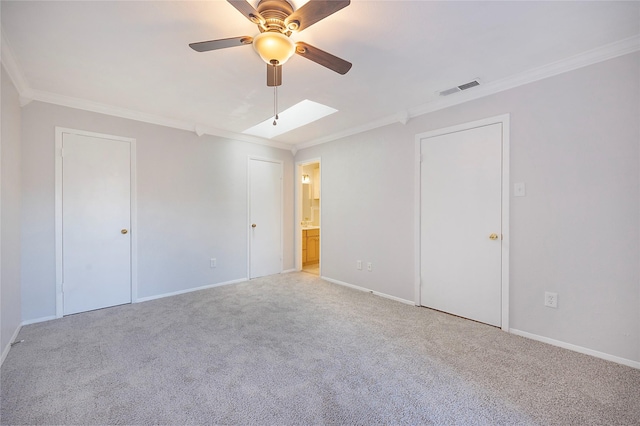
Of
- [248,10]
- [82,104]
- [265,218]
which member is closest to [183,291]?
[265,218]

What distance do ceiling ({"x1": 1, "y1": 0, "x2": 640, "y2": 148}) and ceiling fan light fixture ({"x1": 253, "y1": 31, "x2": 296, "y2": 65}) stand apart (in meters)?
0.24

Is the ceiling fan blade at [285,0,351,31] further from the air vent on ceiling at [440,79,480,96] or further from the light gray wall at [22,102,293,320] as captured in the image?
the light gray wall at [22,102,293,320]

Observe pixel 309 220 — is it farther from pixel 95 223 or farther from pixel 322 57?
pixel 322 57

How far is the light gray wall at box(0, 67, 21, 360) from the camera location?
2207 millimetres

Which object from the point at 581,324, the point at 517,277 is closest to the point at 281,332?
the point at 517,277

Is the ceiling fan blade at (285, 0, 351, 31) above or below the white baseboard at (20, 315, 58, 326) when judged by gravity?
above

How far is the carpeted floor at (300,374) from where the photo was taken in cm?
160

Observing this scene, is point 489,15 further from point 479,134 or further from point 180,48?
point 180,48

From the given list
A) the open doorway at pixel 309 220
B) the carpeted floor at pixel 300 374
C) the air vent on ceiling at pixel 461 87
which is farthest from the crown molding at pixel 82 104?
the air vent on ceiling at pixel 461 87

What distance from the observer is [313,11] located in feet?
4.81

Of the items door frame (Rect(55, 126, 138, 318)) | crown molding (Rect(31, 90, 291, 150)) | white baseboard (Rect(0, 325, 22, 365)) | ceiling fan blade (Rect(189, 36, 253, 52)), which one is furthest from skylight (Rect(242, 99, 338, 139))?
white baseboard (Rect(0, 325, 22, 365))

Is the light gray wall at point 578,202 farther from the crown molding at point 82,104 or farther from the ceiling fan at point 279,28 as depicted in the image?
the crown molding at point 82,104

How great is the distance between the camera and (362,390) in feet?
5.92

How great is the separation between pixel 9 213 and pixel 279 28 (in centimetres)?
279
